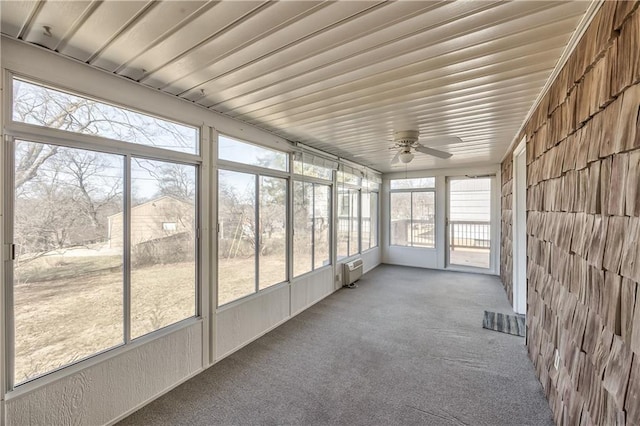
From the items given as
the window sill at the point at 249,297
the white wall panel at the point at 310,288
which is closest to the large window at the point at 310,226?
the white wall panel at the point at 310,288

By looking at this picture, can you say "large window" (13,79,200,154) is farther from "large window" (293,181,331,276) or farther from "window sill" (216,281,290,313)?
"large window" (293,181,331,276)

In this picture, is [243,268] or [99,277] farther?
[243,268]

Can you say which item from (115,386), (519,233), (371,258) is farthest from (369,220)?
(115,386)

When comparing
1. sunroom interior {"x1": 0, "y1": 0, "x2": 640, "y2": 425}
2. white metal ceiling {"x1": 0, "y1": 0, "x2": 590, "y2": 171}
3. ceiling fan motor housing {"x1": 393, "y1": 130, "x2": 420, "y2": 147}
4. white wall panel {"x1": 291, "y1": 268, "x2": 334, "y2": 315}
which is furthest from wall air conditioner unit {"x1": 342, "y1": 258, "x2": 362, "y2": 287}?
white metal ceiling {"x1": 0, "y1": 0, "x2": 590, "y2": 171}

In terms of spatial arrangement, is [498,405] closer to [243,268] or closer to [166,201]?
[243,268]

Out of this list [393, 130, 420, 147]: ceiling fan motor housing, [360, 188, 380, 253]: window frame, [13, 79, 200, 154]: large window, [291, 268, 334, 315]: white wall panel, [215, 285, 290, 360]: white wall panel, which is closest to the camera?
[13, 79, 200, 154]: large window

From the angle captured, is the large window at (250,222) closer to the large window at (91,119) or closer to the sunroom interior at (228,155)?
the sunroom interior at (228,155)

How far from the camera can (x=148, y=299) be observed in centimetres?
223

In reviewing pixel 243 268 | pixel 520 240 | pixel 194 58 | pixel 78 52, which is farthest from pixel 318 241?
pixel 78 52

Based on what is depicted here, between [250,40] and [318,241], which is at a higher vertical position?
[250,40]

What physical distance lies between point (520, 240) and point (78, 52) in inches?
202

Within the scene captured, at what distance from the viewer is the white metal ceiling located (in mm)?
1320

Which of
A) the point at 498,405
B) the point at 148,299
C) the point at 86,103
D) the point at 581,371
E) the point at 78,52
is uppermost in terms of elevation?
the point at 78,52

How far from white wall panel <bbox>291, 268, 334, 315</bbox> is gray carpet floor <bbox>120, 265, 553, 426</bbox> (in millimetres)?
252
